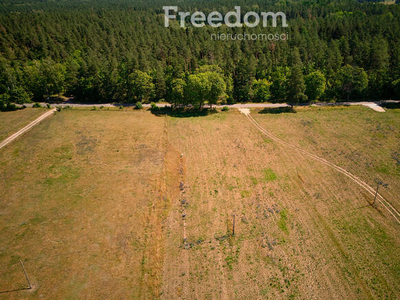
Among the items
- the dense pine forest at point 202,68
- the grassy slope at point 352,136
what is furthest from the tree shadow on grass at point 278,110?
the dense pine forest at point 202,68

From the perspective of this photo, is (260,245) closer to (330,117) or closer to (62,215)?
(62,215)

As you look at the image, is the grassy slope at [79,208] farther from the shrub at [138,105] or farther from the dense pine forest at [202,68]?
the dense pine forest at [202,68]

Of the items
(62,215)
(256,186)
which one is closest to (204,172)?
(256,186)

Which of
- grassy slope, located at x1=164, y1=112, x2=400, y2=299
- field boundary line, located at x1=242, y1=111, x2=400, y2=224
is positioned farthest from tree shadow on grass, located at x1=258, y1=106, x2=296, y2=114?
grassy slope, located at x1=164, y1=112, x2=400, y2=299

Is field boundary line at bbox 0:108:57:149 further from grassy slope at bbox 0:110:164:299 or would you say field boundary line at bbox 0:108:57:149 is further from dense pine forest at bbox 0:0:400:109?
dense pine forest at bbox 0:0:400:109

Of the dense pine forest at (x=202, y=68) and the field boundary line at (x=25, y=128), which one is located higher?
the dense pine forest at (x=202, y=68)

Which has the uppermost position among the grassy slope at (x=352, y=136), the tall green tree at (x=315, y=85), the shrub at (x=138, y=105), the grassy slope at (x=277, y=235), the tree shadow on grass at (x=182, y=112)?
the tall green tree at (x=315, y=85)

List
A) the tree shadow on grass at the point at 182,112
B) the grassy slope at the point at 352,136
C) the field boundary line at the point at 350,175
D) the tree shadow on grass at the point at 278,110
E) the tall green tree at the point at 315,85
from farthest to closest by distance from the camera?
the tall green tree at the point at 315,85 < the tree shadow on grass at the point at 278,110 < the tree shadow on grass at the point at 182,112 < the grassy slope at the point at 352,136 < the field boundary line at the point at 350,175
